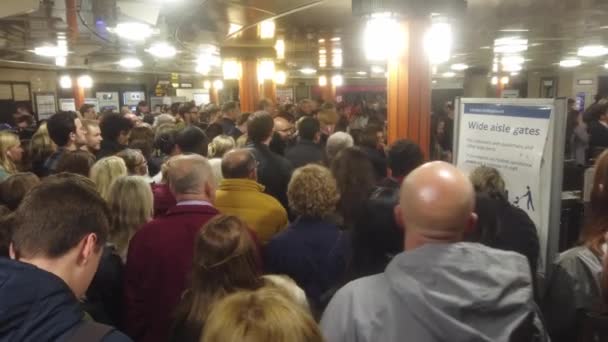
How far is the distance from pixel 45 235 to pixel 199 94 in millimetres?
24626

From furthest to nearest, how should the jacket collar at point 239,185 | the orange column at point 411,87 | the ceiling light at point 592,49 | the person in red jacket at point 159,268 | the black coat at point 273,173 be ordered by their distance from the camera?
the ceiling light at point 592,49, the orange column at point 411,87, the black coat at point 273,173, the jacket collar at point 239,185, the person in red jacket at point 159,268

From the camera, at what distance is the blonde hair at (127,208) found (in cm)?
292

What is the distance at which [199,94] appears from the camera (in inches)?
999

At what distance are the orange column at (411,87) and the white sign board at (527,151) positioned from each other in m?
2.16

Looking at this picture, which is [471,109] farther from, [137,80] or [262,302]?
[137,80]

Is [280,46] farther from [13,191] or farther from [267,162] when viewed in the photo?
[13,191]

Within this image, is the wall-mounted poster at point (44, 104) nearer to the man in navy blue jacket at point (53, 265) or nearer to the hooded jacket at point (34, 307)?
the man in navy blue jacket at point (53, 265)

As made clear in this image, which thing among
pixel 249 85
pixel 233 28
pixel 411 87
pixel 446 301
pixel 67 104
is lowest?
pixel 446 301

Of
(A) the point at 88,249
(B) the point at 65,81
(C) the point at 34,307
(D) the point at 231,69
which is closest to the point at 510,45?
(D) the point at 231,69

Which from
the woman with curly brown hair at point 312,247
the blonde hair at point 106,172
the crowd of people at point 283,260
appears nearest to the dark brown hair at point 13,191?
the crowd of people at point 283,260

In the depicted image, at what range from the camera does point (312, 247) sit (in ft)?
9.21

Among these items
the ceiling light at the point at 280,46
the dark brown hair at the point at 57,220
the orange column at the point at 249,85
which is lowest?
the dark brown hair at the point at 57,220

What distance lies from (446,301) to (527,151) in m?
1.84

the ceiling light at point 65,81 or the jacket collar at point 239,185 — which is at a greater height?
the ceiling light at point 65,81
